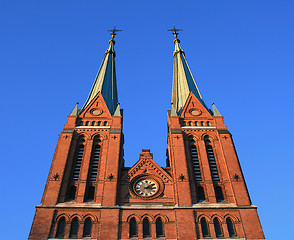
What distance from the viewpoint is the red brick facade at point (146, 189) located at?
2506 centimetres

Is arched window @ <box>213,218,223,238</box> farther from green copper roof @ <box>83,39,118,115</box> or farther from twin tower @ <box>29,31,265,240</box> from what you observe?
green copper roof @ <box>83,39,118,115</box>

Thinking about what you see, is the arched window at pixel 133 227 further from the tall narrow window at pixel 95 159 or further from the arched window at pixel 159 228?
the tall narrow window at pixel 95 159

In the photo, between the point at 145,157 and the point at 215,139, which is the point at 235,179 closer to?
the point at 215,139

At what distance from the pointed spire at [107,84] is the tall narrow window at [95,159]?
4978 mm

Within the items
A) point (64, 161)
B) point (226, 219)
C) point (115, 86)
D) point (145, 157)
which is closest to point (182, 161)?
point (145, 157)

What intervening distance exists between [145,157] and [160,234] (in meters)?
8.37

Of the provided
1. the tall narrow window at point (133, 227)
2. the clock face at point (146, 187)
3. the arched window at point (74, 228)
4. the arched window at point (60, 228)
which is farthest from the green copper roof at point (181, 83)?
the arched window at point (60, 228)

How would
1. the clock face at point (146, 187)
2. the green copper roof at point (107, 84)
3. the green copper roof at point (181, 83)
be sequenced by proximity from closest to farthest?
1. the clock face at point (146, 187)
2. the green copper roof at point (107, 84)
3. the green copper roof at point (181, 83)

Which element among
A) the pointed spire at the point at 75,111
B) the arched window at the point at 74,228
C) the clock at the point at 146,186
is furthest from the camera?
the pointed spire at the point at 75,111

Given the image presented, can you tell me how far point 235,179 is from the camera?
28.6 metres

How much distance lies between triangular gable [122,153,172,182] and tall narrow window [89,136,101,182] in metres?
2.78

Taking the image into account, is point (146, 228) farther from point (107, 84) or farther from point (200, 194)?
point (107, 84)

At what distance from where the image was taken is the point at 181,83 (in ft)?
138

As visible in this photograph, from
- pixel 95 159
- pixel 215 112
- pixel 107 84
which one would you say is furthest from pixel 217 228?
pixel 107 84
